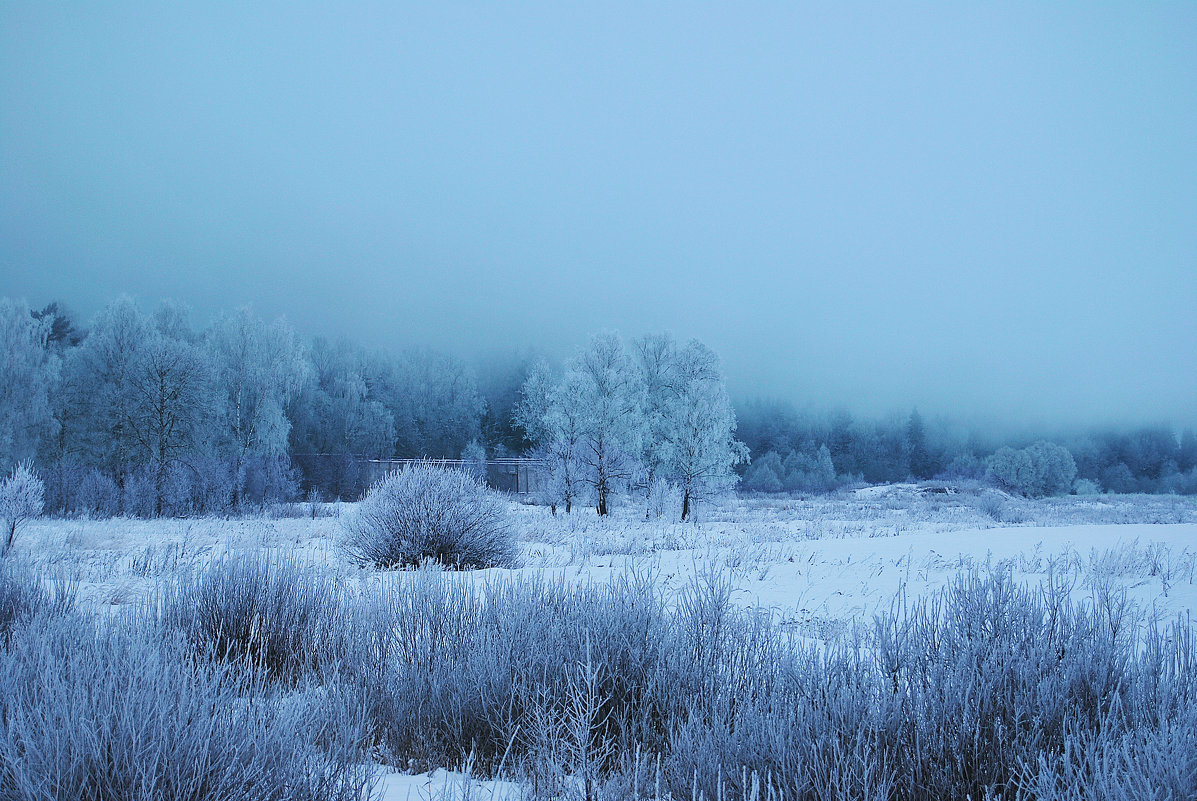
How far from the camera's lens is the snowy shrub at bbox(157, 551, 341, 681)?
14.5 feet

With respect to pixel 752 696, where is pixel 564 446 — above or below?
above

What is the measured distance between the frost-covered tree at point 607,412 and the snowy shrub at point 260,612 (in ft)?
77.6

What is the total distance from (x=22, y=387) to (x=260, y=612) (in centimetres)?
3237

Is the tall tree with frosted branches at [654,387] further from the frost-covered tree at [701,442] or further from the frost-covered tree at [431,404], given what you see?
the frost-covered tree at [431,404]

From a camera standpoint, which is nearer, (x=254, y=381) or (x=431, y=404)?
(x=254, y=381)

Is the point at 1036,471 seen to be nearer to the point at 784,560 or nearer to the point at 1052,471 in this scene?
the point at 1052,471

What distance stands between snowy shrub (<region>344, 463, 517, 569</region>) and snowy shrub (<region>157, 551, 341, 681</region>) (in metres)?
4.94

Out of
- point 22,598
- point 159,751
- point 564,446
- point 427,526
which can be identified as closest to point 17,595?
point 22,598

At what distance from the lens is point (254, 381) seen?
3322cm

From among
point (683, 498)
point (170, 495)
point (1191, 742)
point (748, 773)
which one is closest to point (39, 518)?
point (170, 495)

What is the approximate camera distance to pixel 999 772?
237 cm

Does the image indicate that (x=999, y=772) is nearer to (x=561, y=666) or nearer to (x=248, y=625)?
(x=561, y=666)

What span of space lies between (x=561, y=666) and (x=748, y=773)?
4.04ft

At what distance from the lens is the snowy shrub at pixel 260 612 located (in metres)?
4.41
